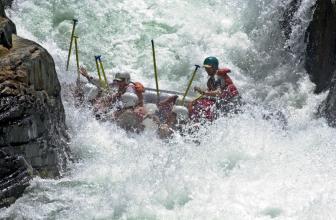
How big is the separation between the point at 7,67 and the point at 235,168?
3.35 m

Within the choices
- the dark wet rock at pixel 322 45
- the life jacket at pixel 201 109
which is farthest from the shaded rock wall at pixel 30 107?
the dark wet rock at pixel 322 45

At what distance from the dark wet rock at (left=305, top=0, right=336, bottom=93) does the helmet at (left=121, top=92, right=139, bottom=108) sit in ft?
12.2

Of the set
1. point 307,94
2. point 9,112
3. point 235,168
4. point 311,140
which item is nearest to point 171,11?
point 307,94

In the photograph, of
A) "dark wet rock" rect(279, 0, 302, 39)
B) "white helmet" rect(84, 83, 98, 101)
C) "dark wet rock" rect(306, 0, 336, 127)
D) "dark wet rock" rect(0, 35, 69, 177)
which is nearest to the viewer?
"dark wet rock" rect(0, 35, 69, 177)

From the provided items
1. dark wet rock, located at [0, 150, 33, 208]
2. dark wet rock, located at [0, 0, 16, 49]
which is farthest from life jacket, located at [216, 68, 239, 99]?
dark wet rock, located at [0, 150, 33, 208]

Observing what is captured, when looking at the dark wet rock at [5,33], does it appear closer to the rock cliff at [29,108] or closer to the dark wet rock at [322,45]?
the rock cliff at [29,108]

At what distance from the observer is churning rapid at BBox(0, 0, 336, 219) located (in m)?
7.20

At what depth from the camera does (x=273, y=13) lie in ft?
44.9

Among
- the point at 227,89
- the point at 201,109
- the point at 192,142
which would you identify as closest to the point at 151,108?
the point at 201,109

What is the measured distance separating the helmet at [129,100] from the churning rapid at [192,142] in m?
0.43

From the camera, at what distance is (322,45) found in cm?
1152

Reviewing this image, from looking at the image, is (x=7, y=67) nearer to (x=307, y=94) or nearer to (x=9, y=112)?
(x=9, y=112)

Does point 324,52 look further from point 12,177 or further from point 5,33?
point 12,177

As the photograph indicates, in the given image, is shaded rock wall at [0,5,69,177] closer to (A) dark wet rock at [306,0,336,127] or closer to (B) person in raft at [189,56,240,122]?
(B) person in raft at [189,56,240,122]
